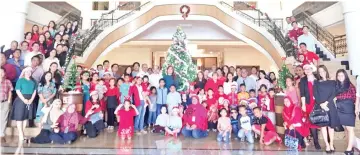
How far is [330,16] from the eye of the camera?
11.2 metres

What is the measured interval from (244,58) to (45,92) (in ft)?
44.5

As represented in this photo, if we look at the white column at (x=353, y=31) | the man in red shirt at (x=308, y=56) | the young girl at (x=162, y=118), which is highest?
the white column at (x=353, y=31)

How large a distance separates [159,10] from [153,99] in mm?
5476

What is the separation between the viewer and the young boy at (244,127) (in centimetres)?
536

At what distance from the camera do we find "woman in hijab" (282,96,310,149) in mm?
4902

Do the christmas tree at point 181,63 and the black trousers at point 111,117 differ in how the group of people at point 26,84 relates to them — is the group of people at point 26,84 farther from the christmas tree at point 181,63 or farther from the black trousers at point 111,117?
the christmas tree at point 181,63

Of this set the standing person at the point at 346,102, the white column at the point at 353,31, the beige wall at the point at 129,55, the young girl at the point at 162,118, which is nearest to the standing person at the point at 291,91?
the standing person at the point at 346,102

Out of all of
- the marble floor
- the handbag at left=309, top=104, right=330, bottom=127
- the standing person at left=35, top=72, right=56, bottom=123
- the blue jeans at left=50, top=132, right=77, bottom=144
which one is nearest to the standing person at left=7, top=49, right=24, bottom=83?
the standing person at left=35, top=72, right=56, bottom=123

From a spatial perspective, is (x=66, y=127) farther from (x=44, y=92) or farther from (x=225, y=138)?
(x=225, y=138)

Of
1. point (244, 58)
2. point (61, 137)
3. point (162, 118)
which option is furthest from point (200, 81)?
point (244, 58)

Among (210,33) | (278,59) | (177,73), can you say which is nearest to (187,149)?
(177,73)

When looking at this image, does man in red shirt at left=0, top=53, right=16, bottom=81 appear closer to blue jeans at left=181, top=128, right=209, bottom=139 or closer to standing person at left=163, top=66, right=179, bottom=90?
standing person at left=163, top=66, right=179, bottom=90

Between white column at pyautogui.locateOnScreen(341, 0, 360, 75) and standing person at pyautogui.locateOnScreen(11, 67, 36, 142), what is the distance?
8.32m

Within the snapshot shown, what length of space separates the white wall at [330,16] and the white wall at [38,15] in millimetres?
11760
